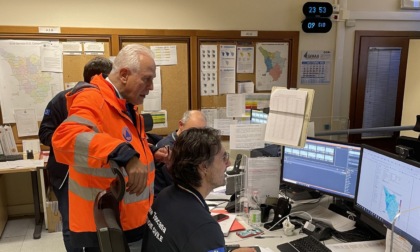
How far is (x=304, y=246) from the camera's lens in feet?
5.38

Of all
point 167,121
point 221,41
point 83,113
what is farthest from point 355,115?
point 83,113

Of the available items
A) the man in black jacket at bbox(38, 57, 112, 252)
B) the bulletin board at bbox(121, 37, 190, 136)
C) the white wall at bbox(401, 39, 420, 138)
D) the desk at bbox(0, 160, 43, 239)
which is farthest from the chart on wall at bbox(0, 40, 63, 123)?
the white wall at bbox(401, 39, 420, 138)

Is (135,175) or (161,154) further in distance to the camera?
(161,154)

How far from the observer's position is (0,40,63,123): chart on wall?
3.38 m

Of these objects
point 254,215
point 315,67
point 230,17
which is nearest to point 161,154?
point 254,215

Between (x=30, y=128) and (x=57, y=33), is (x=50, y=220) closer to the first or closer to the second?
(x=30, y=128)

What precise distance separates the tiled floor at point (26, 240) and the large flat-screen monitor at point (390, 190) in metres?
2.55

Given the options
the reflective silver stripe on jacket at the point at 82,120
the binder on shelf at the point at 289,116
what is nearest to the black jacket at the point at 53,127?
the reflective silver stripe on jacket at the point at 82,120

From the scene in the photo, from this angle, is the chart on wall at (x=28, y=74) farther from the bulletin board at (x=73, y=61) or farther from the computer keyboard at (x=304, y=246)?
the computer keyboard at (x=304, y=246)

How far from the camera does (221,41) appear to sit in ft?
12.8

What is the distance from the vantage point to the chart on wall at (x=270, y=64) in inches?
159

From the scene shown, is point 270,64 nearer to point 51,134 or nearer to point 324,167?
point 324,167

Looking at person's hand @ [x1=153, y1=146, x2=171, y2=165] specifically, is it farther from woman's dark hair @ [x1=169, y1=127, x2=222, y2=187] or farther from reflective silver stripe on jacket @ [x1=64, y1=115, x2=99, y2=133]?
reflective silver stripe on jacket @ [x1=64, y1=115, x2=99, y2=133]

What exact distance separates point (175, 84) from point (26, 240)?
2.10 meters
